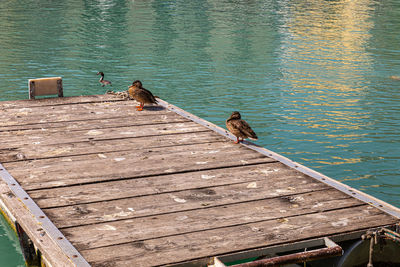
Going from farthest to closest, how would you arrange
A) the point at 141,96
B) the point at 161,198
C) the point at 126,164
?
the point at 141,96
the point at 126,164
the point at 161,198

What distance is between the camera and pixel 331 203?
24.2 feet

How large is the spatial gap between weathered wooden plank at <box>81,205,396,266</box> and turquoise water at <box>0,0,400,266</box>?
11.2ft

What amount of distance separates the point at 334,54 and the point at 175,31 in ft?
37.4

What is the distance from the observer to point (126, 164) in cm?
880

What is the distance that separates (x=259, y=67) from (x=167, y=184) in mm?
18238

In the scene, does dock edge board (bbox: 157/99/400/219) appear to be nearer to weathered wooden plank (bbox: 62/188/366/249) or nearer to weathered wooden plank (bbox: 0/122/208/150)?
weathered wooden plank (bbox: 62/188/366/249)

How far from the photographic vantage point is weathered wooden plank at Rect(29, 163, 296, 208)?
292 inches

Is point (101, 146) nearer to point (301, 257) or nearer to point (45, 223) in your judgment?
point (45, 223)

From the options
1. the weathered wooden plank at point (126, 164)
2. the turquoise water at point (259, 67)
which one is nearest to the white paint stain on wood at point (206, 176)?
the weathered wooden plank at point (126, 164)

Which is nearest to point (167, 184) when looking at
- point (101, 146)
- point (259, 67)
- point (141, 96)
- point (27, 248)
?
point (27, 248)

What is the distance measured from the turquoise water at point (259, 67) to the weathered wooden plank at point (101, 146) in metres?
1.53

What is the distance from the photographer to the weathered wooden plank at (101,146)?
9.23 metres

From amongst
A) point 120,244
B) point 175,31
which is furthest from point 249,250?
point 175,31

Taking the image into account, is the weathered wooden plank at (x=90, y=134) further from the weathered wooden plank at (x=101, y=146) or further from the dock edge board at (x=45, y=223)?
the dock edge board at (x=45, y=223)
